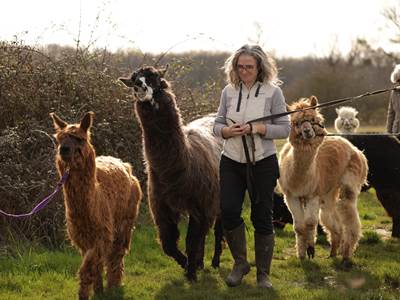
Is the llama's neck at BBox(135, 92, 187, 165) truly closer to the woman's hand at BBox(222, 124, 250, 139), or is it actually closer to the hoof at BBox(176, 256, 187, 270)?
the woman's hand at BBox(222, 124, 250, 139)

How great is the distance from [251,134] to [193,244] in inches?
58.6

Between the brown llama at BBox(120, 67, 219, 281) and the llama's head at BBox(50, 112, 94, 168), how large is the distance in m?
0.80

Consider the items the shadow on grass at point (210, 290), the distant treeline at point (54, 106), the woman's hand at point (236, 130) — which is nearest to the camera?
the woman's hand at point (236, 130)

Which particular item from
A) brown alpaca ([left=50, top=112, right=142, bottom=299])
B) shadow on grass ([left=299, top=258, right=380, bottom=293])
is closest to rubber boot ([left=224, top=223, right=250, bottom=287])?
shadow on grass ([left=299, top=258, right=380, bottom=293])

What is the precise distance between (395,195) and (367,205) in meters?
3.42

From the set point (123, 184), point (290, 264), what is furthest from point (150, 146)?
point (290, 264)

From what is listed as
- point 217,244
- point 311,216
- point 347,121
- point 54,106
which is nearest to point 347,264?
point 311,216

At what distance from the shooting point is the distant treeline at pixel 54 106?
7.86 metres

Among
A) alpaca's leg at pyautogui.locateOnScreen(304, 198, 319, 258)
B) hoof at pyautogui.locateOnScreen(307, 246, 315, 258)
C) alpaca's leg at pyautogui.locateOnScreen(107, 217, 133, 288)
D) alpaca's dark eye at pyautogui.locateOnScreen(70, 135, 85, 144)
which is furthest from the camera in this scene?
hoof at pyautogui.locateOnScreen(307, 246, 315, 258)

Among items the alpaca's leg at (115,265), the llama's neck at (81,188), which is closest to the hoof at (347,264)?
the alpaca's leg at (115,265)

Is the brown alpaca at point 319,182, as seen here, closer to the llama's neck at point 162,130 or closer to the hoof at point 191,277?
the llama's neck at point 162,130

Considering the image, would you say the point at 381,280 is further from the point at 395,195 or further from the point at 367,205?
the point at 367,205

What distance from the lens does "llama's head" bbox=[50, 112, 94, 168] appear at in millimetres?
4969

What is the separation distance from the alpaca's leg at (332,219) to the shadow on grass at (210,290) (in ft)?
6.21
